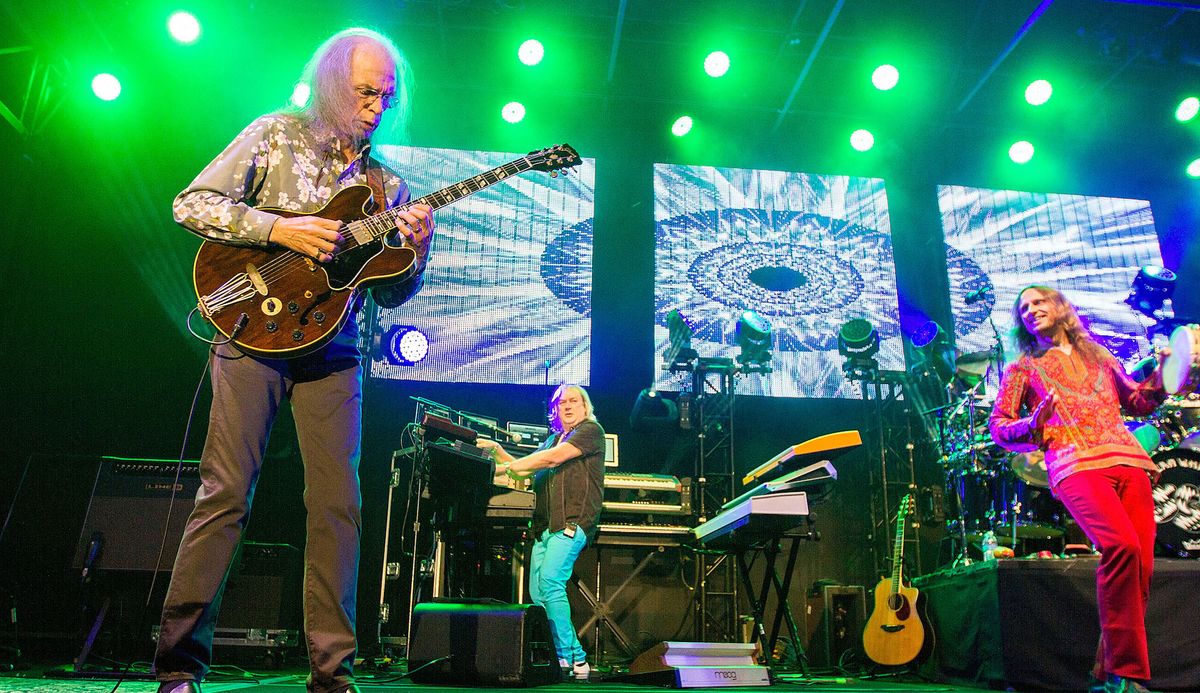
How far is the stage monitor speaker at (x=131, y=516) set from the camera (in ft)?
15.5

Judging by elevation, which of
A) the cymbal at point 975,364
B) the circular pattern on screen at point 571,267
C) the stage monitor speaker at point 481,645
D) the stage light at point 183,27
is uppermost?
the stage light at point 183,27

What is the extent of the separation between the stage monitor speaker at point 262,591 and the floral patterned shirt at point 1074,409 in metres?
4.55

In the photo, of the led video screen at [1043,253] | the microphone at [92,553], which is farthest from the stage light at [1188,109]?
the microphone at [92,553]

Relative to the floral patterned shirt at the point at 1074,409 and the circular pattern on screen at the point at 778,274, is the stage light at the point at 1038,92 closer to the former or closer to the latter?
the circular pattern on screen at the point at 778,274

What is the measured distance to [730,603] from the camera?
670cm

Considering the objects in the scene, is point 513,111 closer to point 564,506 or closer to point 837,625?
point 564,506

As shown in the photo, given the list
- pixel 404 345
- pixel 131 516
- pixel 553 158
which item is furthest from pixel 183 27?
pixel 553 158

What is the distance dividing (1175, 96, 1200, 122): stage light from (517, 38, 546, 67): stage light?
21.0 ft

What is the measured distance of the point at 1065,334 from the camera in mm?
3732

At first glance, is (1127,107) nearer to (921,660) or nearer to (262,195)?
(921,660)

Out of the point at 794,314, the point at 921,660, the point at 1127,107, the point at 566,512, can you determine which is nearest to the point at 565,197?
the point at 794,314

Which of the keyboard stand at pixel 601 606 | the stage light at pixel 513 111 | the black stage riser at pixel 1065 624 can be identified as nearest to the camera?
the black stage riser at pixel 1065 624

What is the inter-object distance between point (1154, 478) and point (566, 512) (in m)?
3.21

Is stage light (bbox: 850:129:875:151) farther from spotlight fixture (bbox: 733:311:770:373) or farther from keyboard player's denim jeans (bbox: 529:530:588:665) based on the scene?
keyboard player's denim jeans (bbox: 529:530:588:665)
